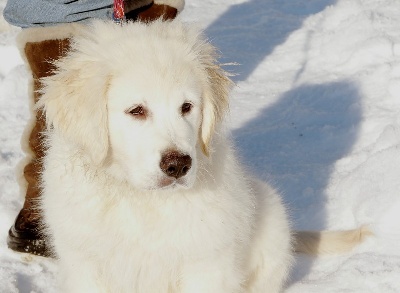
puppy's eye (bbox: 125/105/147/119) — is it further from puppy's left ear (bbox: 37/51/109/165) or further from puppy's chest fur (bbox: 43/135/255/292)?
puppy's chest fur (bbox: 43/135/255/292)

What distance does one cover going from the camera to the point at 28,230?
442 cm

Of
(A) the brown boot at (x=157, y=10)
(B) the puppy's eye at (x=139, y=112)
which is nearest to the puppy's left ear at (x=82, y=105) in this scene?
(B) the puppy's eye at (x=139, y=112)

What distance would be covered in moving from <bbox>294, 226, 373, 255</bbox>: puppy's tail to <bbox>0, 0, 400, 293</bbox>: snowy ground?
0.21ft

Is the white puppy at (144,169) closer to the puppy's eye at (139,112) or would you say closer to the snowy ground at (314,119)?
the puppy's eye at (139,112)

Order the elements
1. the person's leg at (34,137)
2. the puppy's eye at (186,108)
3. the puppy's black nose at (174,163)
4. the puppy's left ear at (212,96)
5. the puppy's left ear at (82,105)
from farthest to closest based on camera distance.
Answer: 1. the person's leg at (34,137)
2. the puppy's left ear at (212,96)
3. the puppy's eye at (186,108)
4. the puppy's left ear at (82,105)
5. the puppy's black nose at (174,163)

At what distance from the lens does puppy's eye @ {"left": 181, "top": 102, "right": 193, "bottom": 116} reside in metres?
3.27

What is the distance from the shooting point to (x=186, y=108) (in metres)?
3.30

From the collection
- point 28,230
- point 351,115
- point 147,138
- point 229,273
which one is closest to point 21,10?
point 28,230

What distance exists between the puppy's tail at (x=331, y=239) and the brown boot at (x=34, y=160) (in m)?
1.44

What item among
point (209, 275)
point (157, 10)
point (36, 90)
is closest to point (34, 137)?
point (36, 90)

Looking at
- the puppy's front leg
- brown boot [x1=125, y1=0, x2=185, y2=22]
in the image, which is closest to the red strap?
brown boot [x1=125, y1=0, x2=185, y2=22]

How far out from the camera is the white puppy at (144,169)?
3.17m

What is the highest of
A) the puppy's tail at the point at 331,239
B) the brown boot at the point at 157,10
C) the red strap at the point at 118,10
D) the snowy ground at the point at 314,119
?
Answer: the red strap at the point at 118,10

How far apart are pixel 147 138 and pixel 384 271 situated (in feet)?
5.40
